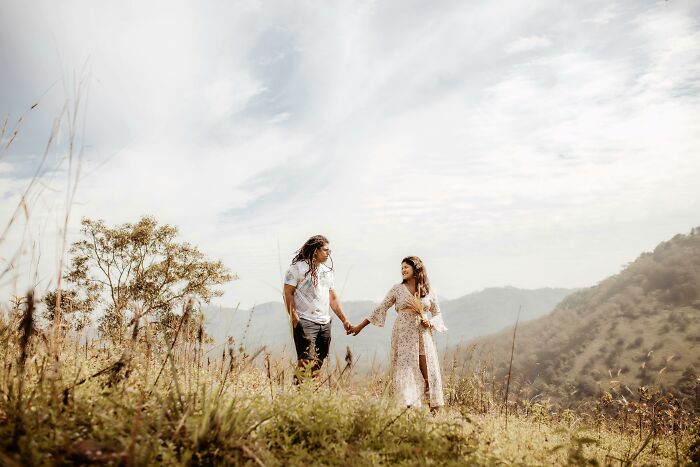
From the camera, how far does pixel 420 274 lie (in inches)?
260

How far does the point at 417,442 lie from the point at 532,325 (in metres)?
100.0

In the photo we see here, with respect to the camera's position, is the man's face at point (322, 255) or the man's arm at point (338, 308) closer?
the man's face at point (322, 255)

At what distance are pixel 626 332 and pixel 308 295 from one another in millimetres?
76940

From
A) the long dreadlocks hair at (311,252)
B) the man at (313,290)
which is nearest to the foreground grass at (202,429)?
the man at (313,290)

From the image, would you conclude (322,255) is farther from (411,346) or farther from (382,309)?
(411,346)

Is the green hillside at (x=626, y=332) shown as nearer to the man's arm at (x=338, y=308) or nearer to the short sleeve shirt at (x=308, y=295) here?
the man's arm at (x=338, y=308)

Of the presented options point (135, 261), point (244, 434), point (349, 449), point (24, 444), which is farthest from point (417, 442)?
point (135, 261)

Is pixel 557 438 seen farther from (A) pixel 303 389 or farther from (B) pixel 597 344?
(B) pixel 597 344

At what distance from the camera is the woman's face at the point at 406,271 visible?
6530 mm

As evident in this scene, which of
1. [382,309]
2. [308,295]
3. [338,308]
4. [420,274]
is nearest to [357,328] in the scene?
[338,308]

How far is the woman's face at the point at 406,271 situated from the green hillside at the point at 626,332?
36382 mm

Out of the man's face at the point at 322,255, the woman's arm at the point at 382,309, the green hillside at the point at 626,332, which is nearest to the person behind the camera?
the man's face at the point at 322,255

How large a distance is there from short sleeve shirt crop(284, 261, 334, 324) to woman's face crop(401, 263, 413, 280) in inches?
50.7

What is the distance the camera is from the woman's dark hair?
6.57m
